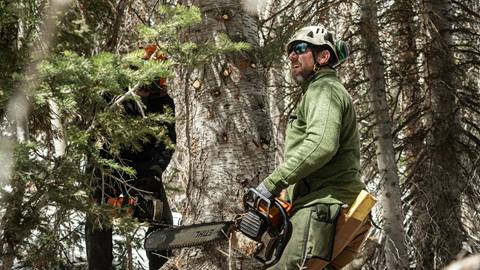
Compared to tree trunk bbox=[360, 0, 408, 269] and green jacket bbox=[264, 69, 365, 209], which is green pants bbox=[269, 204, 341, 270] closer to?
green jacket bbox=[264, 69, 365, 209]

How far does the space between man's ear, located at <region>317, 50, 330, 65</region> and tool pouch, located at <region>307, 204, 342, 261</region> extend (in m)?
0.89

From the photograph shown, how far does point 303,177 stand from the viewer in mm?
3648

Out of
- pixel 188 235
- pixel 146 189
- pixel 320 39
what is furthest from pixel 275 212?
pixel 146 189

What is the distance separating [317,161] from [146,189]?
2175 mm

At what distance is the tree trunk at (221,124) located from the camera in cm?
462

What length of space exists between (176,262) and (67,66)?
1.78 m

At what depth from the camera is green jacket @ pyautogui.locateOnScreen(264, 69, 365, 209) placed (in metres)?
3.60

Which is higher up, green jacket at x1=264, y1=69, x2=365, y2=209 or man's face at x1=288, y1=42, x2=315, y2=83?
man's face at x1=288, y1=42, x2=315, y2=83

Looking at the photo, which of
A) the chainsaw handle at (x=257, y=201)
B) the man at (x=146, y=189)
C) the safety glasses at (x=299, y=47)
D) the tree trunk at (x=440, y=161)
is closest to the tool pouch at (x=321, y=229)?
the chainsaw handle at (x=257, y=201)

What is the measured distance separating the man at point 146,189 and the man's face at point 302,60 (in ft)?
4.87

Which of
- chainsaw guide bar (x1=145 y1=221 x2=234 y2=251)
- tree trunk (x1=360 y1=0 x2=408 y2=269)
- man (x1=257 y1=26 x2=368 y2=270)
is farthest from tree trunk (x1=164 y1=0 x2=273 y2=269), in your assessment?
tree trunk (x1=360 y1=0 x2=408 y2=269)

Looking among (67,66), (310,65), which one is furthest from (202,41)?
(67,66)

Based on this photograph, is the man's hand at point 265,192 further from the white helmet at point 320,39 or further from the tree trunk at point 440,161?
the tree trunk at point 440,161

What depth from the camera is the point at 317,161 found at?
359cm
